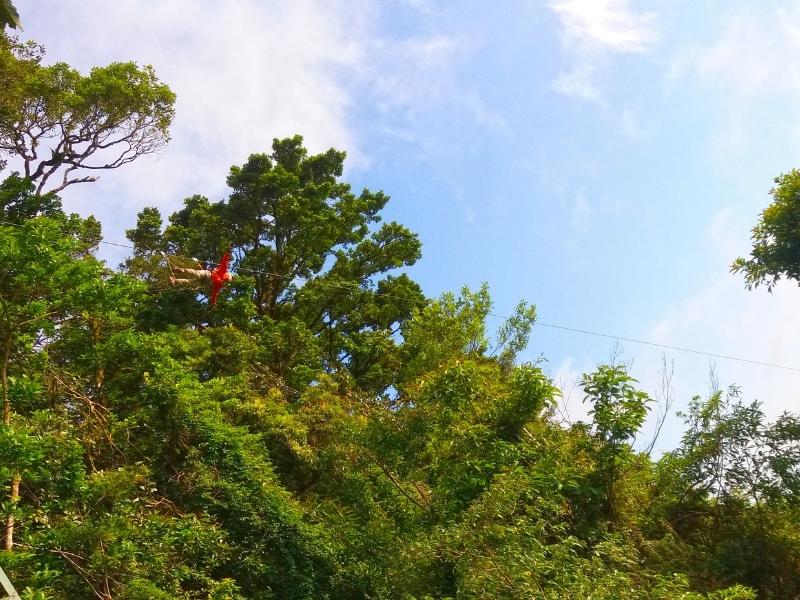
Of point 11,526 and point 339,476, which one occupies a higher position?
point 339,476

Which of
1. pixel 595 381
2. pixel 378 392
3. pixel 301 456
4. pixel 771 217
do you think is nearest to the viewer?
pixel 595 381

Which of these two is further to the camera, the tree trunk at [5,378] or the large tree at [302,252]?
the large tree at [302,252]

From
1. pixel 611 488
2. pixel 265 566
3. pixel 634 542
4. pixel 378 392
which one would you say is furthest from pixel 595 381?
pixel 378 392


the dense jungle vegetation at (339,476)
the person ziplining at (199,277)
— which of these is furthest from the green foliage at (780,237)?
the person ziplining at (199,277)

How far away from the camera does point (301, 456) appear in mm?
10680

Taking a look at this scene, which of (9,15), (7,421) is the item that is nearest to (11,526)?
(7,421)

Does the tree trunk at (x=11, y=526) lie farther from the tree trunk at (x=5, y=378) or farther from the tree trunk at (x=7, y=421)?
the tree trunk at (x=5, y=378)

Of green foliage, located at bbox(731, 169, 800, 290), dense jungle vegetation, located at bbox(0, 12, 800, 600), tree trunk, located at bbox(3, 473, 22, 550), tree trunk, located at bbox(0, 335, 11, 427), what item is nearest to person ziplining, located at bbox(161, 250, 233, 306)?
dense jungle vegetation, located at bbox(0, 12, 800, 600)

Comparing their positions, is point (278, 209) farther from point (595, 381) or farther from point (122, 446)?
point (595, 381)

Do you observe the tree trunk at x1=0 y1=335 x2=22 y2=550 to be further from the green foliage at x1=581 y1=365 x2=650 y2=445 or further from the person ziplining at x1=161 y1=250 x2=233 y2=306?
the green foliage at x1=581 y1=365 x2=650 y2=445

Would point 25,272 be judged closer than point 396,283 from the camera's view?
Yes

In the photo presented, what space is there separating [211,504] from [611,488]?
5.23 metres

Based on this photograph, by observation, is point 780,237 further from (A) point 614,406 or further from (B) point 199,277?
(B) point 199,277

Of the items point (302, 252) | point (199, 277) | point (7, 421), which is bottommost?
point (7, 421)
